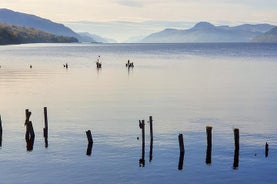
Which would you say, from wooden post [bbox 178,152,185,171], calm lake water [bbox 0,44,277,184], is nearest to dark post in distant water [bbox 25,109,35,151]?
calm lake water [bbox 0,44,277,184]

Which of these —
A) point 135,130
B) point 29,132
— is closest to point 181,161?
point 135,130

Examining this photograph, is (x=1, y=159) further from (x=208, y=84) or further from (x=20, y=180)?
(x=208, y=84)

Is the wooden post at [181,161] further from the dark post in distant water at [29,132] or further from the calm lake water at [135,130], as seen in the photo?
the dark post in distant water at [29,132]

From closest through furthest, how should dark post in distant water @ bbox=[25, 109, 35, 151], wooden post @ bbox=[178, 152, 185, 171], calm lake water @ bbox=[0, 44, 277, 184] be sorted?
calm lake water @ bbox=[0, 44, 277, 184]
wooden post @ bbox=[178, 152, 185, 171]
dark post in distant water @ bbox=[25, 109, 35, 151]

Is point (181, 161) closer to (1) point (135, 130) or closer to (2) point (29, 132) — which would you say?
(1) point (135, 130)

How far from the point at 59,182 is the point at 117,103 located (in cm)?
3781

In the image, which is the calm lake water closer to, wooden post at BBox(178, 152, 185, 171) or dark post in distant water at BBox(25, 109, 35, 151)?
wooden post at BBox(178, 152, 185, 171)

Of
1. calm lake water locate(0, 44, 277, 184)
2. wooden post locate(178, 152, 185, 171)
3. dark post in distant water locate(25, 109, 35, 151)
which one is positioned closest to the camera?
calm lake water locate(0, 44, 277, 184)

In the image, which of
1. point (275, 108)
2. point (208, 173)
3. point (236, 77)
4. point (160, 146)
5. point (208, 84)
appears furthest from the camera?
point (236, 77)

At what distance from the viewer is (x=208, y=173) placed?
3441cm

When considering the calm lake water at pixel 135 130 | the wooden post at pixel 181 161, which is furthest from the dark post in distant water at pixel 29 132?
the wooden post at pixel 181 161

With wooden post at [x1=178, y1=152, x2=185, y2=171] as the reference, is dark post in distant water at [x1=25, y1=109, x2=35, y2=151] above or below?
above

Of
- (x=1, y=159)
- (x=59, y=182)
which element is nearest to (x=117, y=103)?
(x=1, y=159)

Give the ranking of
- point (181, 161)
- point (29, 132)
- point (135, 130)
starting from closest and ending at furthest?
point (181, 161), point (29, 132), point (135, 130)
